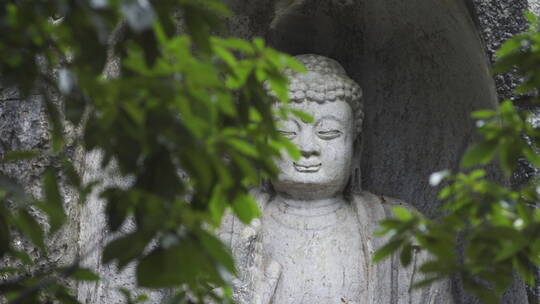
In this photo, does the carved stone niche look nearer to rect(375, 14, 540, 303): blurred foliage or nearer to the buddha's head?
the buddha's head

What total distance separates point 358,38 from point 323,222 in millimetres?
900

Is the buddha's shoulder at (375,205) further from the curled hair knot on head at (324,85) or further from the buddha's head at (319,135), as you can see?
the curled hair knot on head at (324,85)

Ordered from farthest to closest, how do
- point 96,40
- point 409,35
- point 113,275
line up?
1. point 409,35
2. point 113,275
3. point 96,40

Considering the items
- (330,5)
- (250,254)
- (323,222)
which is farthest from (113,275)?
(330,5)

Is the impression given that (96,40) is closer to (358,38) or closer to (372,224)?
(372,224)

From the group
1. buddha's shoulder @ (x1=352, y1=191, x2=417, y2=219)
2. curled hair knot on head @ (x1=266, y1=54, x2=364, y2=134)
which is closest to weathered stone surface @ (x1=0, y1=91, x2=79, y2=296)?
curled hair knot on head @ (x1=266, y1=54, x2=364, y2=134)

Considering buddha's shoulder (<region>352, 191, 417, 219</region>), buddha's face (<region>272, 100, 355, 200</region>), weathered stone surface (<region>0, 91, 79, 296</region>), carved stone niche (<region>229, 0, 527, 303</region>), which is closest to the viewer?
weathered stone surface (<region>0, 91, 79, 296</region>)

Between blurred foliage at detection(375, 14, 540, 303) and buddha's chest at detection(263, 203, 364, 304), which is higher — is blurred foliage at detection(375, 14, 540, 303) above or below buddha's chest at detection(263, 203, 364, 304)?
above

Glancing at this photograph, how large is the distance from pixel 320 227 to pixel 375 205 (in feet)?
0.79

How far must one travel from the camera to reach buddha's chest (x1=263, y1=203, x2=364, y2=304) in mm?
5180

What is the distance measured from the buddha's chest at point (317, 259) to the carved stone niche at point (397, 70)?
1.14ft

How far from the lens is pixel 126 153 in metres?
3.23

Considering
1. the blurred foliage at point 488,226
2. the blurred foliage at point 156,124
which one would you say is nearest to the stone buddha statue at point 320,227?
the blurred foliage at point 488,226

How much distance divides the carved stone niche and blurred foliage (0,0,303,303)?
210cm
